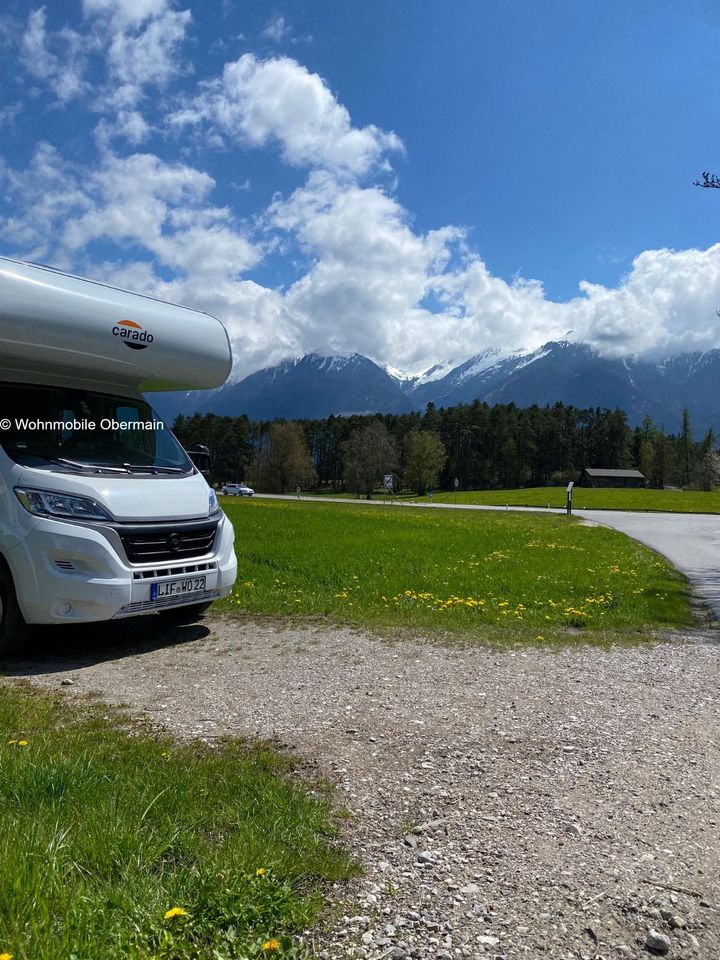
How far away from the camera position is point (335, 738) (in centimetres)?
450

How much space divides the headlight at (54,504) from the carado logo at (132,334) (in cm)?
212

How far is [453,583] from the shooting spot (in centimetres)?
1105

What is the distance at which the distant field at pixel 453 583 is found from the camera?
349 inches

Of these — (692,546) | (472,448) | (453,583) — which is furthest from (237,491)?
(453,583)

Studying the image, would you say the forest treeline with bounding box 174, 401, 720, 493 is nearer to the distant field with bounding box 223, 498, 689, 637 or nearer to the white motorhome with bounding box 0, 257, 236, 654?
the distant field with bounding box 223, 498, 689, 637

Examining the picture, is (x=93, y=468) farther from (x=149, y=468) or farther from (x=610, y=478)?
(x=610, y=478)

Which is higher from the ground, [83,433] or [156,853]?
[83,433]

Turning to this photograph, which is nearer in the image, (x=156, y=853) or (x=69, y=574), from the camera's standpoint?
(x=156, y=853)

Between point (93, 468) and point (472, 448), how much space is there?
116246mm

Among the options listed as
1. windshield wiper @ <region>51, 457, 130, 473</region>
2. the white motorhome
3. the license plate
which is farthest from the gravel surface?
windshield wiper @ <region>51, 457, 130, 473</region>

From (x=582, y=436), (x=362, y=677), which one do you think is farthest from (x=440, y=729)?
(x=582, y=436)

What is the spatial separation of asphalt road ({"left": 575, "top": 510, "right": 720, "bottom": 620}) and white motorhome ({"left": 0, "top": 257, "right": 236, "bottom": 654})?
792 cm

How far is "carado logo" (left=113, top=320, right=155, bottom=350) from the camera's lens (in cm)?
735

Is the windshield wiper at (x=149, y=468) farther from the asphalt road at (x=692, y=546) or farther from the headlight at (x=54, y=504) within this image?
the asphalt road at (x=692, y=546)
